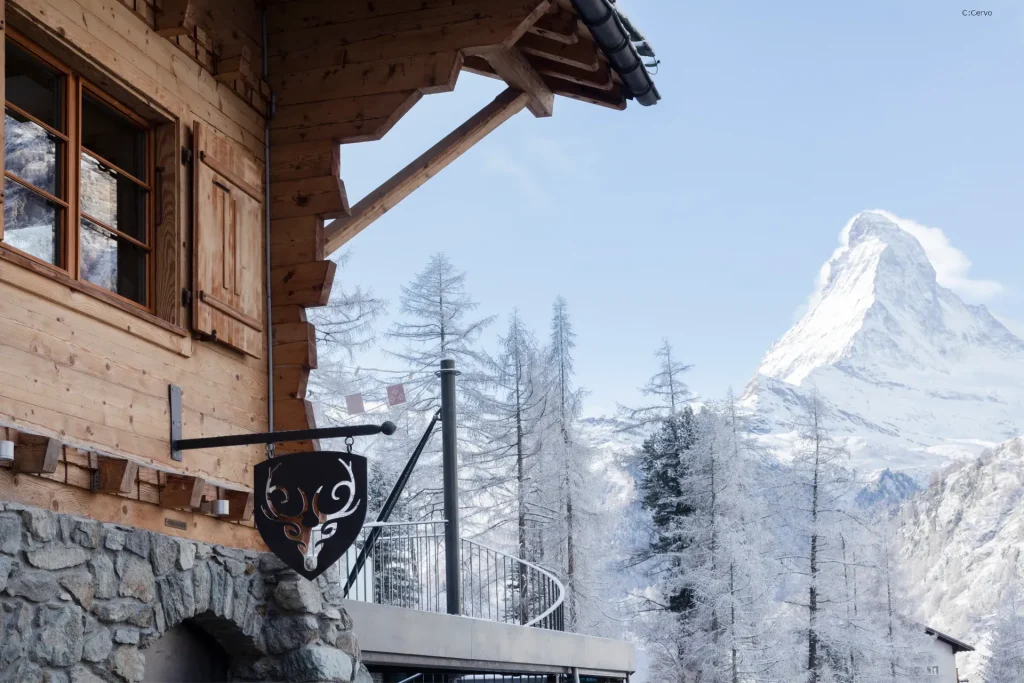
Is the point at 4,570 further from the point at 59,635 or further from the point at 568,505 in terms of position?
the point at 568,505

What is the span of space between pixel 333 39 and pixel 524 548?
66.7 feet

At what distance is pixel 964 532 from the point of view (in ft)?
361

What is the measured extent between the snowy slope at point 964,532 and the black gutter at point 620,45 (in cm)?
9084

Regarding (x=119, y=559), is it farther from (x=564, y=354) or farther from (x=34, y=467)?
(x=564, y=354)

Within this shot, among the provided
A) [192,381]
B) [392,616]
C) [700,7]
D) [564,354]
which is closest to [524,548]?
[564,354]

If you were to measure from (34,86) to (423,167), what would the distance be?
2642 millimetres

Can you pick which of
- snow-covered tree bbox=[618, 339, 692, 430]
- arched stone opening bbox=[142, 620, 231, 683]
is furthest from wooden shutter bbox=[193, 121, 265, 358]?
snow-covered tree bbox=[618, 339, 692, 430]

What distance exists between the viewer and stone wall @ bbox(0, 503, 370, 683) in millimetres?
4359

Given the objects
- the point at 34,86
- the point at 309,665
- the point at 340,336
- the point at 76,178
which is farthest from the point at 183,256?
the point at 340,336

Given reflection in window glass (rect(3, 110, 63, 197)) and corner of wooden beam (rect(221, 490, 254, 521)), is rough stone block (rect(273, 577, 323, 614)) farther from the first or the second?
reflection in window glass (rect(3, 110, 63, 197))

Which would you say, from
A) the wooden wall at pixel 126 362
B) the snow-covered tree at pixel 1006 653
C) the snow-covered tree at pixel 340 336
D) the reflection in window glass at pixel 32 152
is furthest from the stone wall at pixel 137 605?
the snow-covered tree at pixel 1006 653

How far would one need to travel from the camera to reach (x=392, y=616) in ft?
23.7

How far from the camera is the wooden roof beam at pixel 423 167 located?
7242 mm

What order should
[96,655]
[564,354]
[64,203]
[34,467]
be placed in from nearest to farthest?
[34,467] < [96,655] < [64,203] < [564,354]
